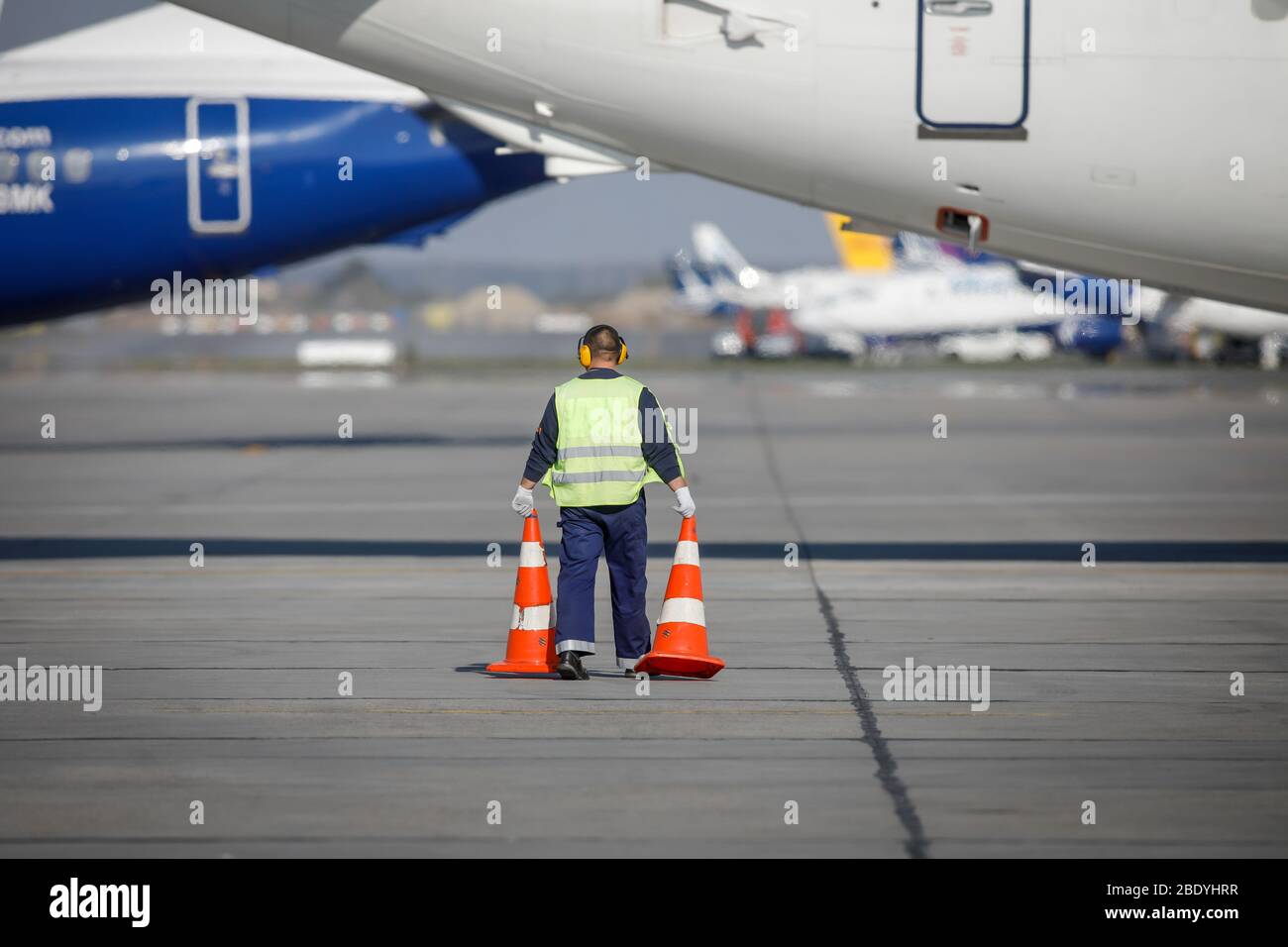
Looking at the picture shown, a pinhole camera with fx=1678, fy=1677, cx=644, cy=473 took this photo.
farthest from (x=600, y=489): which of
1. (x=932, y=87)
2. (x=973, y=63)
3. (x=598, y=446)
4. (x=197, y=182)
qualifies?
(x=197, y=182)

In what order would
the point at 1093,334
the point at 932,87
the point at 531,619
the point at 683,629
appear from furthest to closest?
1. the point at 1093,334
2. the point at 932,87
3. the point at 531,619
4. the point at 683,629

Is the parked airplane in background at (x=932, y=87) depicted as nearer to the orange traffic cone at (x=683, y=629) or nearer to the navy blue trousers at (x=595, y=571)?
the navy blue trousers at (x=595, y=571)

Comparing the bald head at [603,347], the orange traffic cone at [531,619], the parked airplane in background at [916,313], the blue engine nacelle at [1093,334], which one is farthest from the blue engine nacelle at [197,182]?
the blue engine nacelle at [1093,334]

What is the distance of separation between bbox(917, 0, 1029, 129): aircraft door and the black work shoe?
4.35 metres

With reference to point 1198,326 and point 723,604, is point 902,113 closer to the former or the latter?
point 723,604

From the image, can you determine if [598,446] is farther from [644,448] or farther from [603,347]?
[603,347]

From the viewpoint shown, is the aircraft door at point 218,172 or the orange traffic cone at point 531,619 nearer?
the orange traffic cone at point 531,619

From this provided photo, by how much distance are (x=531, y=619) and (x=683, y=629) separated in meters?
0.91

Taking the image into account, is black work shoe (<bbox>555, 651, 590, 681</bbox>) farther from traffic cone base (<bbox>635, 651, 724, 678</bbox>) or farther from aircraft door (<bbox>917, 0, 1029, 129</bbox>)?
aircraft door (<bbox>917, 0, 1029, 129</bbox>)

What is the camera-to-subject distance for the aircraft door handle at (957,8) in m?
10.8

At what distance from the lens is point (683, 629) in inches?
369

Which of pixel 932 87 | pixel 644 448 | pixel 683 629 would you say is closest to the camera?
pixel 683 629

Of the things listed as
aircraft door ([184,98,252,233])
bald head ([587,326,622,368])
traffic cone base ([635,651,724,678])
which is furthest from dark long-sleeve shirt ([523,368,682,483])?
aircraft door ([184,98,252,233])

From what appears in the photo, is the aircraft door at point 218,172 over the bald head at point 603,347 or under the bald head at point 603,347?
over
